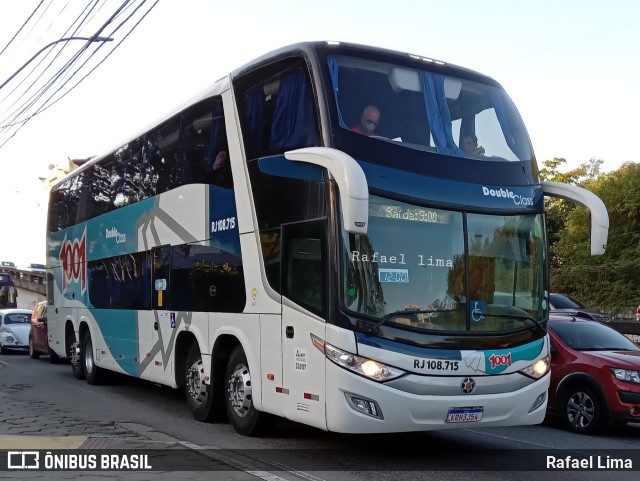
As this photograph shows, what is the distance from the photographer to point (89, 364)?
15.8 meters

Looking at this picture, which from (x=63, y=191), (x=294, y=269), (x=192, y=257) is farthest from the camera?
(x=63, y=191)

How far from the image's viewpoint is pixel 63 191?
736 inches

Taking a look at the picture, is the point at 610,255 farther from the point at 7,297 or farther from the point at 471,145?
the point at 471,145

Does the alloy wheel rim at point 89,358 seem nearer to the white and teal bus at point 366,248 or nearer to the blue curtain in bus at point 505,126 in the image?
the white and teal bus at point 366,248

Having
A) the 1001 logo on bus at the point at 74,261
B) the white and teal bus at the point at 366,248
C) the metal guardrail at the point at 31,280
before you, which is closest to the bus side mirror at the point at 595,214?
the white and teal bus at the point at 366,248

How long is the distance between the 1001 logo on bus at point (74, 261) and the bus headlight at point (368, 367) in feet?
32.4

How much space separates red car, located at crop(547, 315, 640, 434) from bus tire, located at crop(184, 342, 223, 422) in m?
4.62

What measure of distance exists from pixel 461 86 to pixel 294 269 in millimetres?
2870

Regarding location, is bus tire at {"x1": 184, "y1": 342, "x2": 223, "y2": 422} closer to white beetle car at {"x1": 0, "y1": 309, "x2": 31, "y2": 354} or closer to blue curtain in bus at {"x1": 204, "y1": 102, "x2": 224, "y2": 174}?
blue curtain in bus at {"x1": 204, "y1": 102, "x2": 224, "y2": 174}

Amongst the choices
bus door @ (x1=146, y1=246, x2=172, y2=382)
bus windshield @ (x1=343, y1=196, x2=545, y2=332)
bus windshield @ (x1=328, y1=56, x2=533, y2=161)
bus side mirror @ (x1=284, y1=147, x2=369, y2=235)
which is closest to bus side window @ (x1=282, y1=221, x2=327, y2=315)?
bus windshield @ (x1=343, y1=196, x2=545, y2=332)

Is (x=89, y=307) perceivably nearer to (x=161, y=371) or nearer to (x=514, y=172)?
(x=161, y=371)

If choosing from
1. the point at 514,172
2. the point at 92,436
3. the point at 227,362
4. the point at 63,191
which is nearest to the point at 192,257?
the point at 227,362

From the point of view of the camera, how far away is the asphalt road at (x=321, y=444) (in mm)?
7797

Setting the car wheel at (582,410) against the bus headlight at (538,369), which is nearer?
the bus headlight at (538,369)
